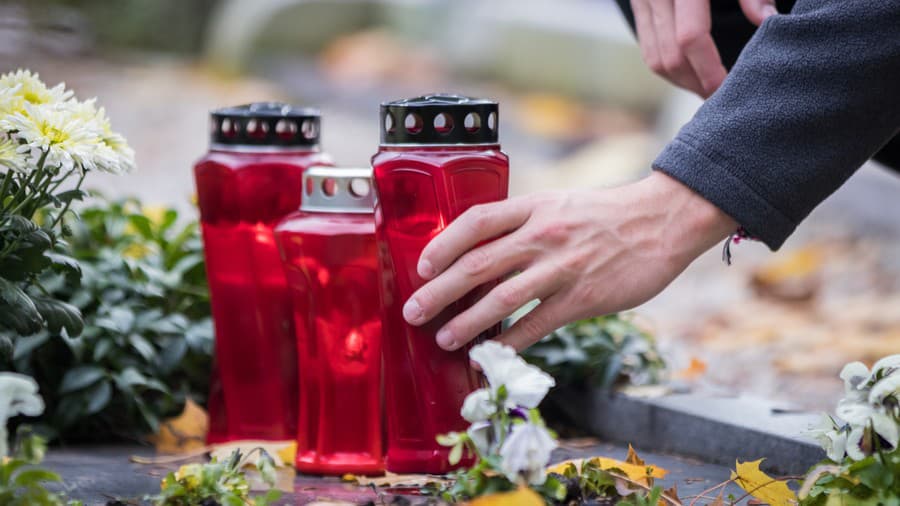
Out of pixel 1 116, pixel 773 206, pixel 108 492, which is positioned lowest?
pixel 108 492

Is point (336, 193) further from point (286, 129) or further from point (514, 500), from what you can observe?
point (514, 500)

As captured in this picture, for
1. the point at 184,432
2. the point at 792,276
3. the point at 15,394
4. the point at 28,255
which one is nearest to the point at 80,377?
the point at 184,432

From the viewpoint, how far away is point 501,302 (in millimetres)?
1320

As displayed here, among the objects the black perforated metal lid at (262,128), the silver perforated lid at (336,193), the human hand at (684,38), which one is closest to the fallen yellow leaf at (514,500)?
the silver perforated lid at (336,193)

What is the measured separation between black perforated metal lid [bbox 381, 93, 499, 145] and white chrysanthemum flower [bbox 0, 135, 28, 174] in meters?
0.45

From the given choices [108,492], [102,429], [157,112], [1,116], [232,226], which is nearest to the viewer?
[1,116]

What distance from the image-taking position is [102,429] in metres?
1.96

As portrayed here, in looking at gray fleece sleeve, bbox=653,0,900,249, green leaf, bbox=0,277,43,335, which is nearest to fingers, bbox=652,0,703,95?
gray fleece sleeve, bbox=653,0,900,249

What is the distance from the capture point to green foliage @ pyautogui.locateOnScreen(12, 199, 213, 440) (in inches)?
74.8

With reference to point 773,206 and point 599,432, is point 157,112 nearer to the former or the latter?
point 599,432

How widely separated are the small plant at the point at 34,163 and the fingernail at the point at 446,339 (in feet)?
1.56

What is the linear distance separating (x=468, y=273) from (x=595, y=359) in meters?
0.87

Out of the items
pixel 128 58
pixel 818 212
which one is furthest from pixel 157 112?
pixel 818 212

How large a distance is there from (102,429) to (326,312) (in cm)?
64
